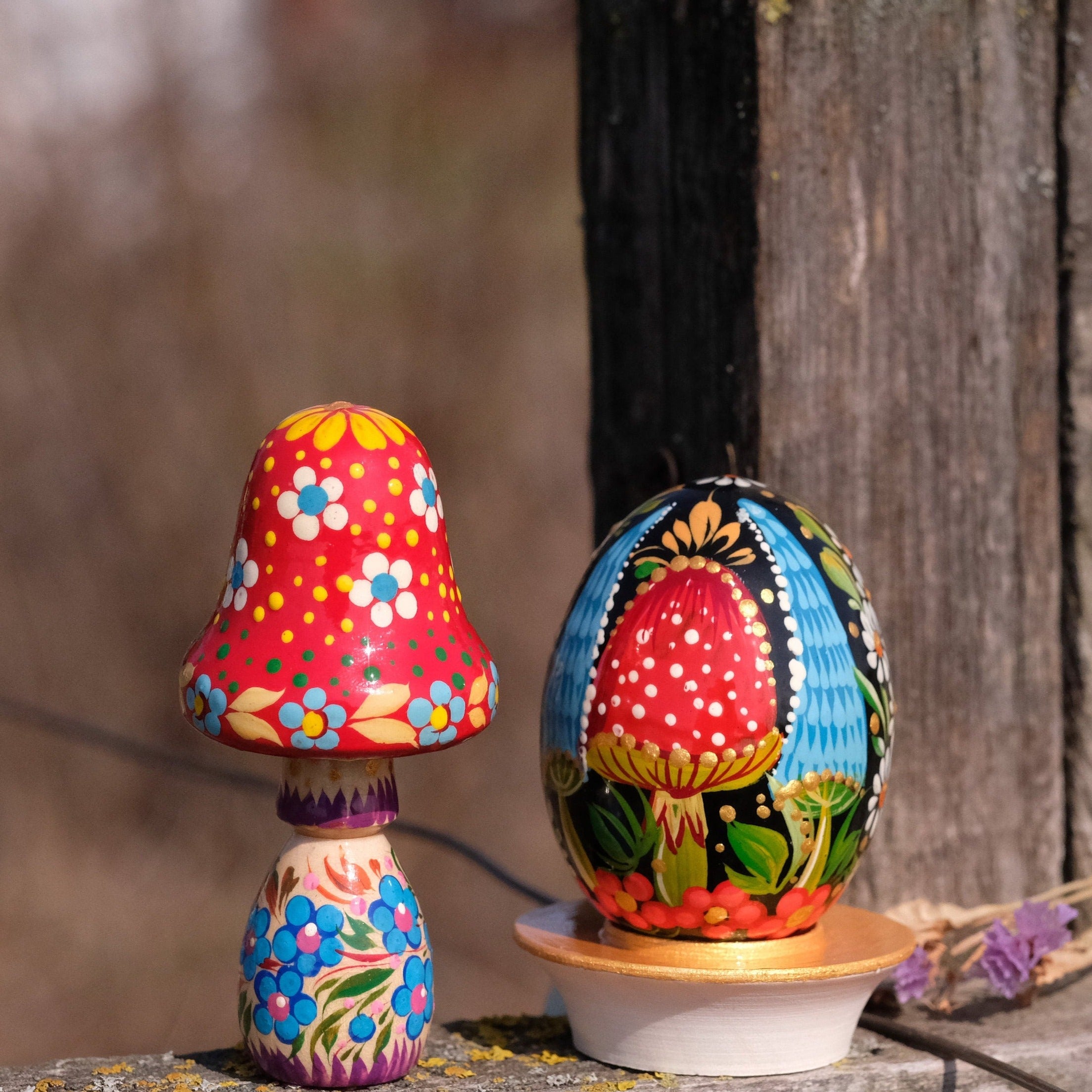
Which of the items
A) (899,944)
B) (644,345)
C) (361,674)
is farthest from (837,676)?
(644,345)

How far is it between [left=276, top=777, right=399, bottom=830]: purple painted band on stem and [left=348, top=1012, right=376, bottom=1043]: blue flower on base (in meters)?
0.12

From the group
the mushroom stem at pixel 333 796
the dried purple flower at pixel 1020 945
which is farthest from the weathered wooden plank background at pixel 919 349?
the mushroom stem at pixel 333 796

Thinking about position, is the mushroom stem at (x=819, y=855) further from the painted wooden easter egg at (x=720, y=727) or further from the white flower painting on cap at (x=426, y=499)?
the white flower painting on cap at (x=426, y=499)

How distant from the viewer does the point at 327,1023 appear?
0.84 metres

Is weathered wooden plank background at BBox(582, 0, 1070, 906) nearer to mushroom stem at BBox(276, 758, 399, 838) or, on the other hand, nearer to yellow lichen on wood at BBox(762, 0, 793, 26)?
yellow lichen on wood at BBox(762, 0, 793, 26)

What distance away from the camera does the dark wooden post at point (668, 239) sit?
44.0 inches

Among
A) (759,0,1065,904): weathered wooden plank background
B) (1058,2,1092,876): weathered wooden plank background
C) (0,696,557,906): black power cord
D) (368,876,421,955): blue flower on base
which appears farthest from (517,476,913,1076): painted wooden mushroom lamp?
(0,696,557,906): black power cord

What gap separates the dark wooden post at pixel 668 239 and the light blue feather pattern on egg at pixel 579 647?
0.66 ft

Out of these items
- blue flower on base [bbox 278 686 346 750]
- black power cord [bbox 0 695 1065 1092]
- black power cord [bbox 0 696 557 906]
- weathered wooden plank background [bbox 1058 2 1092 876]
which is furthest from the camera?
black power cord [bbox 0 696 557 906]

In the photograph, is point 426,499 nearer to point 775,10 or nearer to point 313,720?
point 313,720

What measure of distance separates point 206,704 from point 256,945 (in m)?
0.16

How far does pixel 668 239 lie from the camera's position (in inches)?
48.1

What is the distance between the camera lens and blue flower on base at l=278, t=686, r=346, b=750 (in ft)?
2.64

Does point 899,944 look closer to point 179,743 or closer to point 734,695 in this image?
point 734,695
